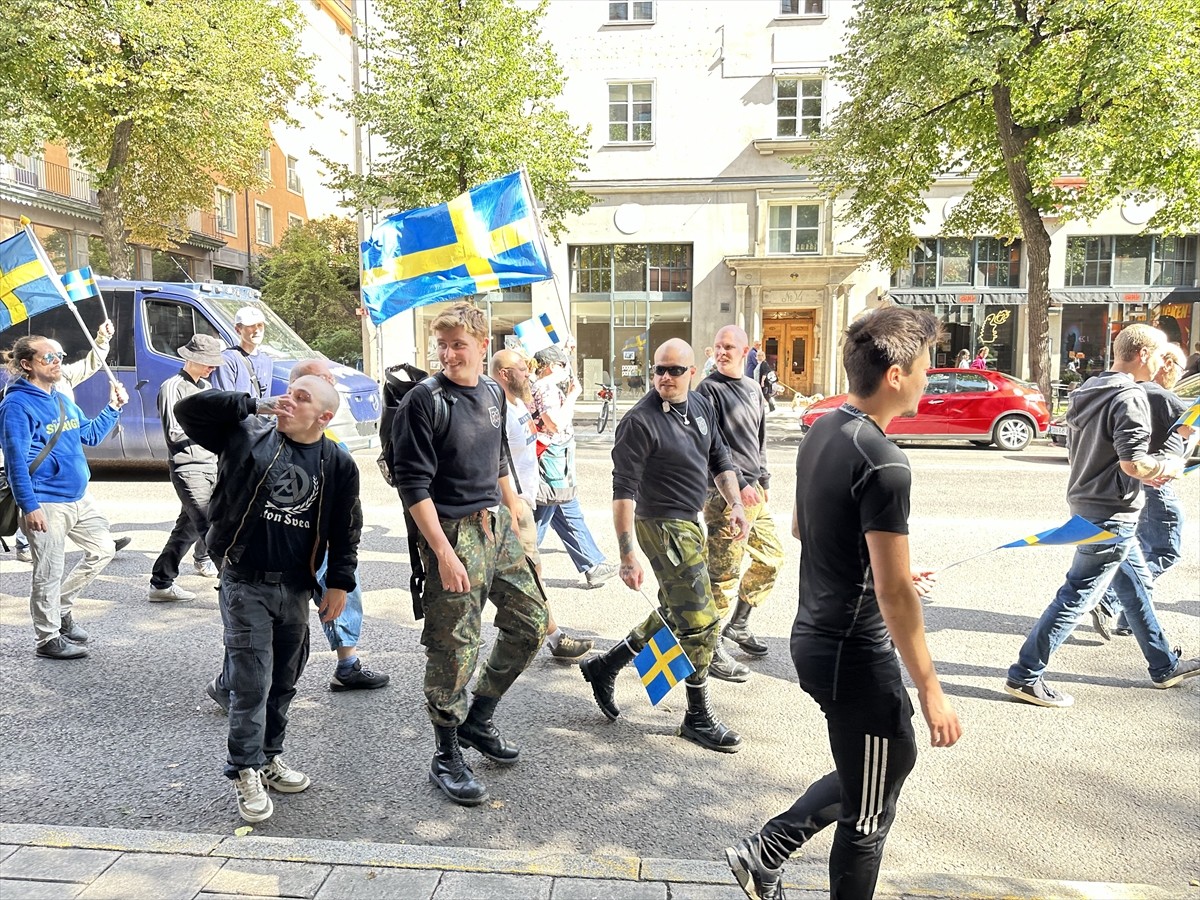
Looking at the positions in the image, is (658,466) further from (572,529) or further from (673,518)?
(572,529)

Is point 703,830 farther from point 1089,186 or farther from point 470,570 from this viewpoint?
point 1089,186

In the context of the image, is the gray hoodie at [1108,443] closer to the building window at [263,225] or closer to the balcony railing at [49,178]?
the balcony railing at [49,178]

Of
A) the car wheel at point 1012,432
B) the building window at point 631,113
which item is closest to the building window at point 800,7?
the building window at point 631,113

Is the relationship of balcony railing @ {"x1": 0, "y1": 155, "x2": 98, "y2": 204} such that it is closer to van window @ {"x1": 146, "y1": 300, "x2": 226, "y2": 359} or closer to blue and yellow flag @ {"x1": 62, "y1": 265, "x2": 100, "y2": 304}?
van window @ {"x1": 146, "y1": 300, "x2": 226, "y2": 359}

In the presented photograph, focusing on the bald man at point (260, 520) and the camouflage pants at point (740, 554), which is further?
the camouflage pants at point (740, 554)

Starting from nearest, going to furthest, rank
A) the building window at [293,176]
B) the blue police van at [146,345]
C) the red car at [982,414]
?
the blue police van at [146,345] → the red car at [982,414] → the building window at [293,176]

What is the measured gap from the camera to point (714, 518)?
16.0ft

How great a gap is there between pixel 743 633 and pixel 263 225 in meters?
41.5

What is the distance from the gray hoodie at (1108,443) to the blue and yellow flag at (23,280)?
747 centimetres

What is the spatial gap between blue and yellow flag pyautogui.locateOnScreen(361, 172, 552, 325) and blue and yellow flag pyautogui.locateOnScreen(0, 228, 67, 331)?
113 inches

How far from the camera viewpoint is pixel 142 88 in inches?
722

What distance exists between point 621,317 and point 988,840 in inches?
1019

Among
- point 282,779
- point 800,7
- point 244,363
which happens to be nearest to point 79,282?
point 244,363

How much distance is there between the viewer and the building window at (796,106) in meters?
26.9
